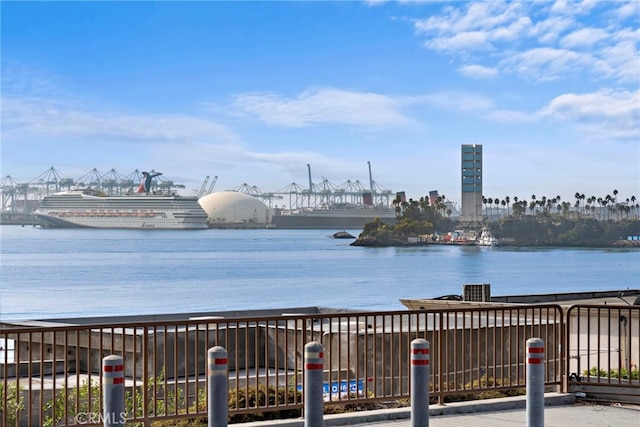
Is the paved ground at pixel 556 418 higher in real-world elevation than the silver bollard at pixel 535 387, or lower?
lower

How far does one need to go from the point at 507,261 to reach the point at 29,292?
84.8m

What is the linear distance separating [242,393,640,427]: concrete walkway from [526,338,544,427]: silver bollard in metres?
2.24

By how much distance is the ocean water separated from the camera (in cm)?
8212

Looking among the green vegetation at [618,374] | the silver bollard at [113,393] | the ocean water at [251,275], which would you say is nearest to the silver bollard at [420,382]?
the silver bollard at [113,393]

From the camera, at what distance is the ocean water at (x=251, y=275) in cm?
8212

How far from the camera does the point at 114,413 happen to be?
710 cm

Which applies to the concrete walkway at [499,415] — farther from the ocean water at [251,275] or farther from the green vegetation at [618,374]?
the ocean water at [251,275]

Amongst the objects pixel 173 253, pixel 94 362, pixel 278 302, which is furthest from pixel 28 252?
pixel 94 362

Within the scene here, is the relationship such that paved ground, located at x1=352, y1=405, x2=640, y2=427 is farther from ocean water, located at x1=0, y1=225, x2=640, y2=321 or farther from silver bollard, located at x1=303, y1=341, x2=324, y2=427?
ocean water, located at x1=0, y1=225, x2=640, y2=321

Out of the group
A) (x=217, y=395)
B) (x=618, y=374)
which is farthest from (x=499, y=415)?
(x=217, y=395)

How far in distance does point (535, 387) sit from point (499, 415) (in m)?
2.98

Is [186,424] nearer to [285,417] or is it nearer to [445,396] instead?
[285,417]

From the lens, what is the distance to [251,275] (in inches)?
4321

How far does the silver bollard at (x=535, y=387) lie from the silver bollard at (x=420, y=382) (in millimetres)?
934
